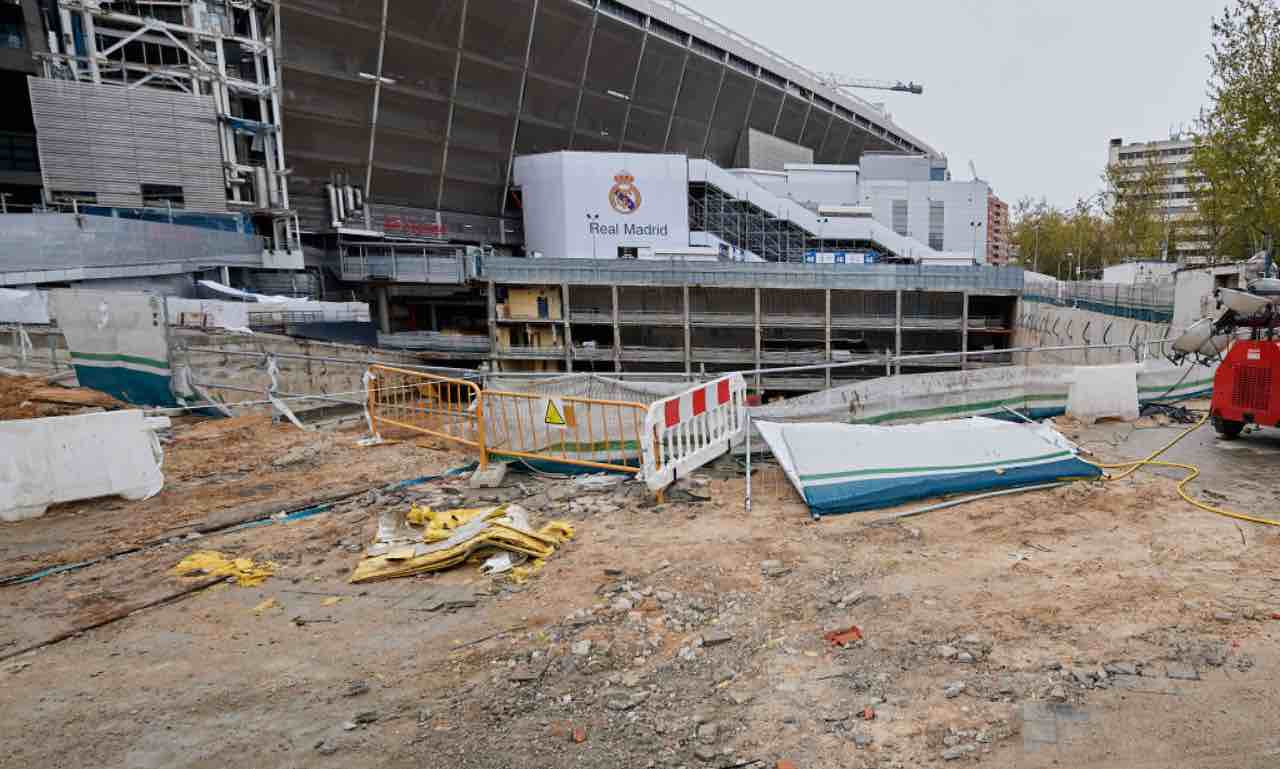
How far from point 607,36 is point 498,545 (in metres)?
39.6

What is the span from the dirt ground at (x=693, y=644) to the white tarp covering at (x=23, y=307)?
1578 cm

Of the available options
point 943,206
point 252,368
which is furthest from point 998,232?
point 252,368

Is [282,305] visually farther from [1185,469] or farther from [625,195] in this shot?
[1185,469]

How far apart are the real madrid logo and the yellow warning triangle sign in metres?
33.7

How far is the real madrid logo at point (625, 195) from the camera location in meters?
39.4

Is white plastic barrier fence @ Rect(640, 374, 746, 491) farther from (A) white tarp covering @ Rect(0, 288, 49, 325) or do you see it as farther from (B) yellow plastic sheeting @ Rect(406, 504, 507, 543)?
(A) white tarp covering @ Rect(0, 288, 49, 325)

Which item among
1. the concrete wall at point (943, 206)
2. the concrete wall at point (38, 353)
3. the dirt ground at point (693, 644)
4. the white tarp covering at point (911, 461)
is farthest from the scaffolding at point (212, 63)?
the concrete wall at point (943, 206)

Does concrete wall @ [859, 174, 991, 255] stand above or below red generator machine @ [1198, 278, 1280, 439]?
above

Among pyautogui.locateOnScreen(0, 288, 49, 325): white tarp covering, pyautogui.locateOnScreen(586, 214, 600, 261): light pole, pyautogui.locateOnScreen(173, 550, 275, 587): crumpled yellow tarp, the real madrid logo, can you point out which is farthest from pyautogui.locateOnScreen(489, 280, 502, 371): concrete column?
pyautogui.locateOnScreen(173, 550, 275, 587): crumpled yellow tarp

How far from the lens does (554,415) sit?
782 centimetres

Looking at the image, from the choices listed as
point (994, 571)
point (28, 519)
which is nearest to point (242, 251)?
point (28, 519)

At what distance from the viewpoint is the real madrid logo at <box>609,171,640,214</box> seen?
3941 cm

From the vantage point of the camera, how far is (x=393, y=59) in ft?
109

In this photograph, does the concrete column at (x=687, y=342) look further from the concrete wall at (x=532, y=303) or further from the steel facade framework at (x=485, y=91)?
the steel facade framework at (x=485, y=91)
